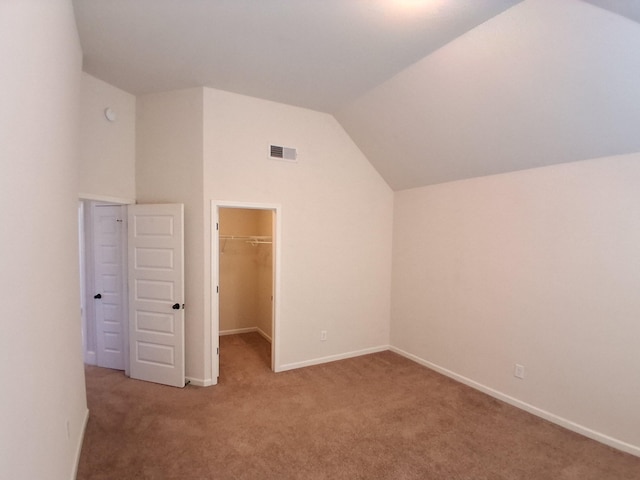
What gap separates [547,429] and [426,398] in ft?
3.50

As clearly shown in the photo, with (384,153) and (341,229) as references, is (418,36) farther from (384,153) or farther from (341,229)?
(341,229)

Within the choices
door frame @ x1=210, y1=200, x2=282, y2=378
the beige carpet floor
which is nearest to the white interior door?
the beige carpet floor

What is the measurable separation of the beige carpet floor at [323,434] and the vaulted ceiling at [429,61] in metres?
2.54

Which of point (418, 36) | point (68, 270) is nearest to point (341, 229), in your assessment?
point (418, 36)

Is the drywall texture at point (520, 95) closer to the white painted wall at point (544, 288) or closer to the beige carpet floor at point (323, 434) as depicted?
the white painted wall at point (544, 288)

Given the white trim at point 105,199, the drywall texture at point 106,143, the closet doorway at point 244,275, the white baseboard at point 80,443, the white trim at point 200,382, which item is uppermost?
the drywall texture at point 106,143

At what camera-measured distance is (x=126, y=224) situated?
3.53 m

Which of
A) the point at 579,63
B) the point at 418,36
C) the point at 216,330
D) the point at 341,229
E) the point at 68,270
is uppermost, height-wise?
the point at 418,36

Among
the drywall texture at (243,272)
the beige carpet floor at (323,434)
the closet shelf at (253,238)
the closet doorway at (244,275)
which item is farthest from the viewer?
the drywall texture at (243,272)

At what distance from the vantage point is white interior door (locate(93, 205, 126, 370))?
3.65m

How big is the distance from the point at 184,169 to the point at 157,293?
1.45 metres

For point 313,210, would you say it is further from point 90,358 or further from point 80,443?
point 90,358

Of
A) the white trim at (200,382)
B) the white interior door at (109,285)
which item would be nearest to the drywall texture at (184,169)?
the white trim at (200,382)

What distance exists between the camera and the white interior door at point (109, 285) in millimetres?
3646
